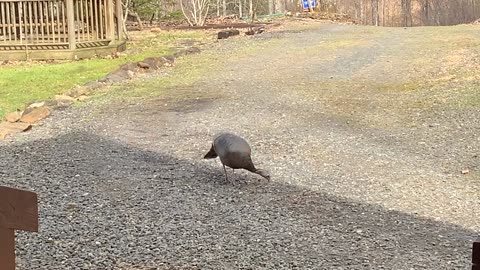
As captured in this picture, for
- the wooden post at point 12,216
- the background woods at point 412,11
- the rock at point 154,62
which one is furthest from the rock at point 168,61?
the background woods at point 412,11

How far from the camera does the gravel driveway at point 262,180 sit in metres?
4.07

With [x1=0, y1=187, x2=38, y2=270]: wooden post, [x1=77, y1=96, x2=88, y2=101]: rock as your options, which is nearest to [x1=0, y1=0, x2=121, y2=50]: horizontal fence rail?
[x1=77, y1=96, x2=88, y2=101]: rock

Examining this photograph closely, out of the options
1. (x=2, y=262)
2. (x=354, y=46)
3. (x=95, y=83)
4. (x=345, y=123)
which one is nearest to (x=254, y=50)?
(x=354, y=46)

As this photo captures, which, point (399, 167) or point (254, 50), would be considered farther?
point (254, 50)

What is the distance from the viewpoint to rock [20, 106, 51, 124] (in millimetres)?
8031

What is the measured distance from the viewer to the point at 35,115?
26.8 ft

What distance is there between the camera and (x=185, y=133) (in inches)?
295

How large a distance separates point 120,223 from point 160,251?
2.00 feet

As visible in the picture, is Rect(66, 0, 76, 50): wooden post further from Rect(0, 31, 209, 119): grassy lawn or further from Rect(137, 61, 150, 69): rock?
Rect(137, 61, 150, 69): rock

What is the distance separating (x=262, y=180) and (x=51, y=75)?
7706 millimetres

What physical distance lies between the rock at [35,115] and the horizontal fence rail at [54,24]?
6.73 m

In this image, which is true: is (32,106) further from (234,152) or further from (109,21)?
(109,21)

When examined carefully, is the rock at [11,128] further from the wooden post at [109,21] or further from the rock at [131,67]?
the wooden post at [109,21]

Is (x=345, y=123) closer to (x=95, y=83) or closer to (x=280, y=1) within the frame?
(x=95, y=83)
